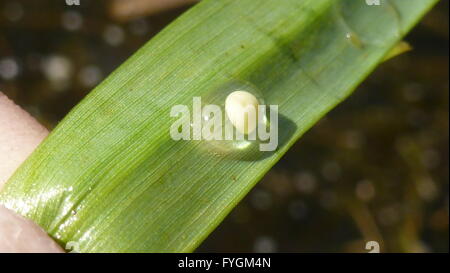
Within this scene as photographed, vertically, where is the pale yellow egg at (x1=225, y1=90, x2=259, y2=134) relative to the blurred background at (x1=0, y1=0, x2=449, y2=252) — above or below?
below

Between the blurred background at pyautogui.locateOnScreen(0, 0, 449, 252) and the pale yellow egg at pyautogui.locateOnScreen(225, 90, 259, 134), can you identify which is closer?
the pale yellow egg at pyautogui.locateOnScreen(225, 90, 259, 134)

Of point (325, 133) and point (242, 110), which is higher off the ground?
point (325, 133)

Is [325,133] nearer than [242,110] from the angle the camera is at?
No

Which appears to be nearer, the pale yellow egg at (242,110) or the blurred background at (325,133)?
the pale yellow egg at (242,110)

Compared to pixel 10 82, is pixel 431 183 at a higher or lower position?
lower

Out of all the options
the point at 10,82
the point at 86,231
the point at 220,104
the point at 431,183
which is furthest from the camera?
the point at 431,183

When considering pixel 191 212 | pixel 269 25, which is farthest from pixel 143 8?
pixel 191 212

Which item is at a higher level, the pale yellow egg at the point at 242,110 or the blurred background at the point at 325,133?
the blurred background at the point at 325,133

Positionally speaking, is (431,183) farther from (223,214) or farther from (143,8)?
(223,214)
